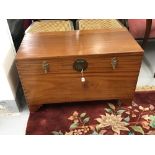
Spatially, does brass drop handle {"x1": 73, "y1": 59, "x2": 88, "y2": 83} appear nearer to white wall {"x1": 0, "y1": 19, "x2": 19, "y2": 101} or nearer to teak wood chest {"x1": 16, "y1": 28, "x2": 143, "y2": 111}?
teak wood chest {"x1": 16, "y1": 28, "x2": 143, "y2": 111}

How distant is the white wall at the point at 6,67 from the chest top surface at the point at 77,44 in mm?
110

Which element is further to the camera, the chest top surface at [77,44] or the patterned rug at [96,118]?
the patterned rug at [96,118]

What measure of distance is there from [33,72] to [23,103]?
35 cm

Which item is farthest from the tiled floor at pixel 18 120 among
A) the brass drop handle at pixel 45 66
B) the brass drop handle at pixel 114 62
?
the brass drop handle at pixel 114 62

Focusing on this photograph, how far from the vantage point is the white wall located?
99cm

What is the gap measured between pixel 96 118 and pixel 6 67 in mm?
587

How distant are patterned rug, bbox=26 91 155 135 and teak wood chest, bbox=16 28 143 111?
0.09 metres

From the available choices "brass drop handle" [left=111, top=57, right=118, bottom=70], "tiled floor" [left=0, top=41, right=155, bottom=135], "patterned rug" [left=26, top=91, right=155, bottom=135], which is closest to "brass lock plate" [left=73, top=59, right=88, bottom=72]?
"brass drop handle" [left=111, top=57, right=118, bottom=70]

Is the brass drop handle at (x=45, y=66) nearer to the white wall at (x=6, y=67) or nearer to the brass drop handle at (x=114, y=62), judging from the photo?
the white wall at (x=6, y=67)

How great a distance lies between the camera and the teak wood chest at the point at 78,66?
92cm

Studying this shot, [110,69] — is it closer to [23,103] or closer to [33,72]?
[33,72]

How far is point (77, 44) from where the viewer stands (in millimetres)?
987

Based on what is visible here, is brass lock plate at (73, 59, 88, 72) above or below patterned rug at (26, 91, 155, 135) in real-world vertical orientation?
above
